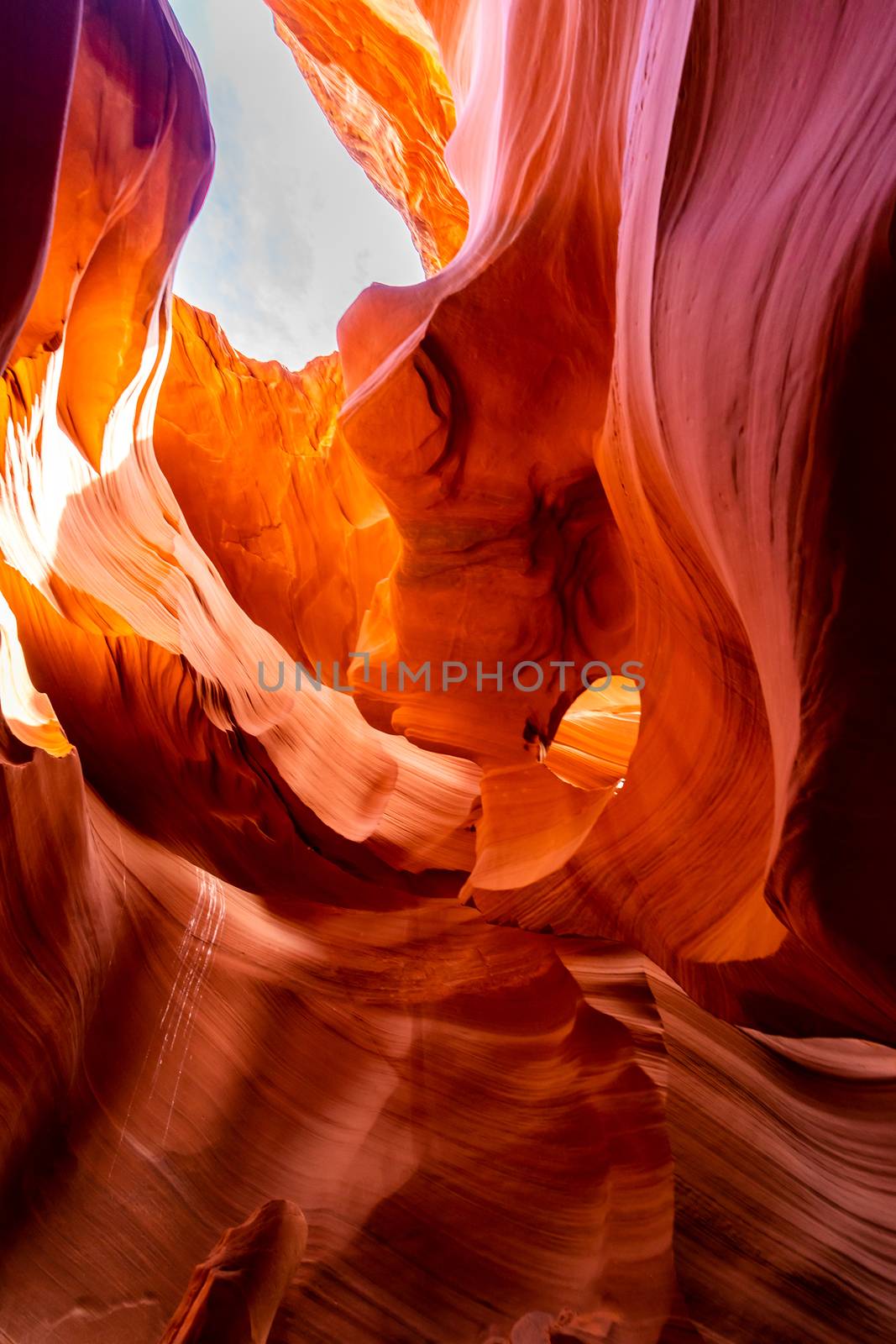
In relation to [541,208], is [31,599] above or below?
below

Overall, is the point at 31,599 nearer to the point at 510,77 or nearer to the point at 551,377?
the point at 551,377

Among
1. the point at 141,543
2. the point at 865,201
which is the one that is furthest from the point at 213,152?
the point at 865,201

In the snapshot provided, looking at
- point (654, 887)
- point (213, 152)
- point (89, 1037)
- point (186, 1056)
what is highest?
point (213, 152)

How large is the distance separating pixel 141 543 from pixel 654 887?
3.67 meters

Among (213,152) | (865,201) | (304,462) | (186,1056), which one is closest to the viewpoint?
(865,201)

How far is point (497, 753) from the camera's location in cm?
479

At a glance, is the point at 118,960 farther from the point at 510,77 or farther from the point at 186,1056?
the point at 510,77

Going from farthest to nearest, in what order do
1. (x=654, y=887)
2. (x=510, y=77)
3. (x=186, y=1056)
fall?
(x=510, y=77) < (x=186, y=1056) < (x=654, y=887)

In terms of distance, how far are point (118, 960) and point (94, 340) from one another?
371 centimetres

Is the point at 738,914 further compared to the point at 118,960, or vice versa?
the point at 118,960

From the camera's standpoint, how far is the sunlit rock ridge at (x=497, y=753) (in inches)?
65.5

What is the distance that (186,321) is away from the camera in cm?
728

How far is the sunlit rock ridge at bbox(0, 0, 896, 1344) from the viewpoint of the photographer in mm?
1664

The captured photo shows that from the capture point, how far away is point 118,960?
358 centimetres
